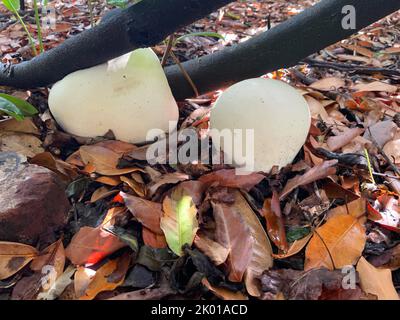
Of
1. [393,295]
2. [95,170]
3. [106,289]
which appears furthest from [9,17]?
[393,295]

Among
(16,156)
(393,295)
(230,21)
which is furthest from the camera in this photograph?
(230,21)

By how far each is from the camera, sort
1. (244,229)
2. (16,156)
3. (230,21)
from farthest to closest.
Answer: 1. (230,21)
2. (16,156)
3. (244,229)

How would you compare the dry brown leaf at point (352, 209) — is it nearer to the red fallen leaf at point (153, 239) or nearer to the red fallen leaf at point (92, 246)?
the red fallen leaf at point (153, 239)

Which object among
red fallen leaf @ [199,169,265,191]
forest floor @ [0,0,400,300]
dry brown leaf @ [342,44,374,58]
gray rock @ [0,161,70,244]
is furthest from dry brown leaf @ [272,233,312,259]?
dry brown leaf @ [342,44,374,58]

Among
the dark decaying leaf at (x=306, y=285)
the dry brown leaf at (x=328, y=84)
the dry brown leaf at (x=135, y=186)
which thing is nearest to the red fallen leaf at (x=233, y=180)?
the dry brown leaf at (x=135, y=186)

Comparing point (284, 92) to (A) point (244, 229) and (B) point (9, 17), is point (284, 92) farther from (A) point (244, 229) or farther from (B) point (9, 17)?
(B) point (9, 17)

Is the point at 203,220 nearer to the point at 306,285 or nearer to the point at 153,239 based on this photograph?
the point at 153,239

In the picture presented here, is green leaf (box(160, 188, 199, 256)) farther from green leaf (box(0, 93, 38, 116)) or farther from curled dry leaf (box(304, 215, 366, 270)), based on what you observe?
green leaf (box(0, 93, 38, 116))

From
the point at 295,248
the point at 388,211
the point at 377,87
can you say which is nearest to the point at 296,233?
the point at 295,248
